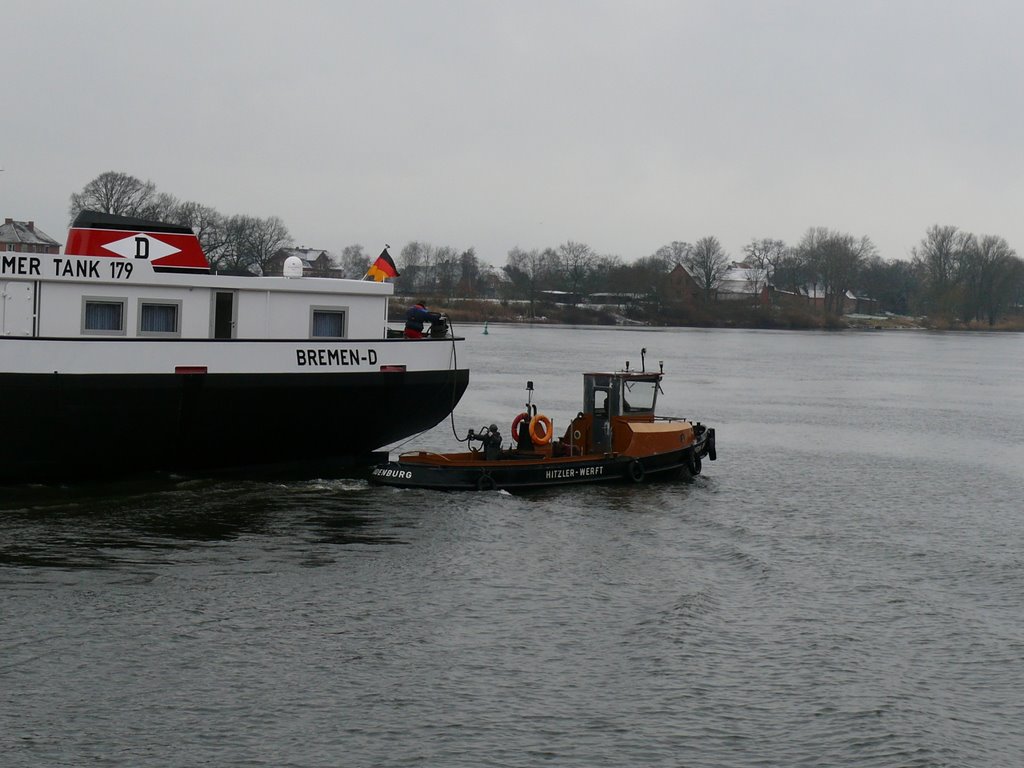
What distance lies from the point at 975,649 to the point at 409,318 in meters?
13.0

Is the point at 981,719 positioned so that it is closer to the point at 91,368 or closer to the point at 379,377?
the point at 379,377

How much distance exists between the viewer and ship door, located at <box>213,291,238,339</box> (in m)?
21.4

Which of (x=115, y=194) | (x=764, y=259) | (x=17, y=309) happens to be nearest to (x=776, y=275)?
(x=764, y=259)

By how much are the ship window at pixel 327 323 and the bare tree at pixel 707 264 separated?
132663 millimetres

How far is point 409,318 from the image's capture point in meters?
23.7

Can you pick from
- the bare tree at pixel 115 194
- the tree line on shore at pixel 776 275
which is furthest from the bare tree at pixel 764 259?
the bare tree at pixel 115 194

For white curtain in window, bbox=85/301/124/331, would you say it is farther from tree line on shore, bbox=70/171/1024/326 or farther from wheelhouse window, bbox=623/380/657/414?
tree line on shore, bbox=70/171/1024/326

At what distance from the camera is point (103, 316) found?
20.3 metres

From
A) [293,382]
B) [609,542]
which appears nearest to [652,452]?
[609,542]

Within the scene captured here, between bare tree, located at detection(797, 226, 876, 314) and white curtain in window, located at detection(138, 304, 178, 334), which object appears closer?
white curtain in window, located at detection(138, 304, 178, 334)

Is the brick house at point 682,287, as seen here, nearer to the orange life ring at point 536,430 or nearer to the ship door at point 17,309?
the orange life ring at point 536,430

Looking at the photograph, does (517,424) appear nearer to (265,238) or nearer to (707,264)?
(265,238)

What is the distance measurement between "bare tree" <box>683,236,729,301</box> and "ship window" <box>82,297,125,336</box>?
135 m

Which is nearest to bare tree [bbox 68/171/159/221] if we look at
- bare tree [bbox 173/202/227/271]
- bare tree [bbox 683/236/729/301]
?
bare tree [bbox 173/202/227/271]
